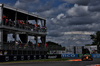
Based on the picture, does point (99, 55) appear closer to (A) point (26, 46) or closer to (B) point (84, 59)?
(B) point (84, 59)

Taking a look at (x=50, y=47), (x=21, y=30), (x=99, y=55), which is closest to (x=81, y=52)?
(x=99, y=55)

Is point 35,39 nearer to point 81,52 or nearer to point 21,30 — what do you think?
point 21,30

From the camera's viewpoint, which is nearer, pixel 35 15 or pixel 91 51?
pixel 35 15

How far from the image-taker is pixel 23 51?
35156 mm

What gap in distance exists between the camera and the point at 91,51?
59688 mm

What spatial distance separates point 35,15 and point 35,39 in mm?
4953

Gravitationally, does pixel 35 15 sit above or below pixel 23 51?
above

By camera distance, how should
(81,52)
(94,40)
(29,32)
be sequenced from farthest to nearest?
(94,40), (81,52), (29,32)

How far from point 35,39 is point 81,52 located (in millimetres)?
16074

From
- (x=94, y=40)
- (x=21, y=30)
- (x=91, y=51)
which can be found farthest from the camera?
(x=94, y=40)

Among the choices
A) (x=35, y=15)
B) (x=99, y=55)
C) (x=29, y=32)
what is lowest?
(x=99, y=55)

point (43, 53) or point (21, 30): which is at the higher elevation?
point (21, 30)

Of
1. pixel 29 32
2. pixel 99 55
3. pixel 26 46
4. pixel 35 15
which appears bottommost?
pixel 99 55

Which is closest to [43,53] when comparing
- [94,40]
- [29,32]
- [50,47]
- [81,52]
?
[50,47]
